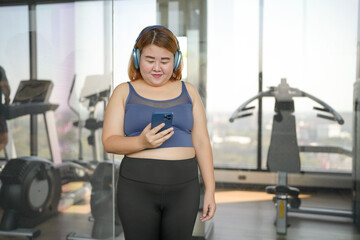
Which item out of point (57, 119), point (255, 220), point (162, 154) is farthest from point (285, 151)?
point (57, 119)

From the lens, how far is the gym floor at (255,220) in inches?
92.7

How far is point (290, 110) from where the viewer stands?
93.5 inches

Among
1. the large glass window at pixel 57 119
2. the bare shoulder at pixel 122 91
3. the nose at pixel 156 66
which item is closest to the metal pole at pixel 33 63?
the large glass window at pixel 57 119

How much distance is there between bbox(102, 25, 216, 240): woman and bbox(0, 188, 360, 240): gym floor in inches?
52.3

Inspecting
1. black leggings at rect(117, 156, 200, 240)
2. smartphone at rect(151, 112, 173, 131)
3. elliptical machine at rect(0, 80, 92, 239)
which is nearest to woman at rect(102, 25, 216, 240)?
black leggings at rect(117, 156, 200, 240)

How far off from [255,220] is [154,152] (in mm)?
1565

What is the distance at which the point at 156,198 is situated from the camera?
115cm

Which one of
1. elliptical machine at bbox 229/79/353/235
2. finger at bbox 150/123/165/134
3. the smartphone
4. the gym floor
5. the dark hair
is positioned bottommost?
the gym floor

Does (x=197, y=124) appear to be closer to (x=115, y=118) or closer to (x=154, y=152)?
(x=154, y=152)

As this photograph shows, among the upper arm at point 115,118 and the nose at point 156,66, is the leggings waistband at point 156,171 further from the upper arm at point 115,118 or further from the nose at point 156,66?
the nose at point 156,66

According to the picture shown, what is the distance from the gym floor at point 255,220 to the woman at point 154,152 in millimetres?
1328

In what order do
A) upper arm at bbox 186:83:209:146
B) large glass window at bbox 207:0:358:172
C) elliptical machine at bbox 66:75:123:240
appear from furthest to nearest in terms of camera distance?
elliptical machine at bbox 66:75:123:240, large glass window at bbox 207:0:358:172, upper arm at bbox 186:83:209:146

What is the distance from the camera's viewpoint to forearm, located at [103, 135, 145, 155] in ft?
3.57

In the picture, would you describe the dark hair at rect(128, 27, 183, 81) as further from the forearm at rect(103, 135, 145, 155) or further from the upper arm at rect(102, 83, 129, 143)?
the forearm at rect(103, 135, 145, 155)
